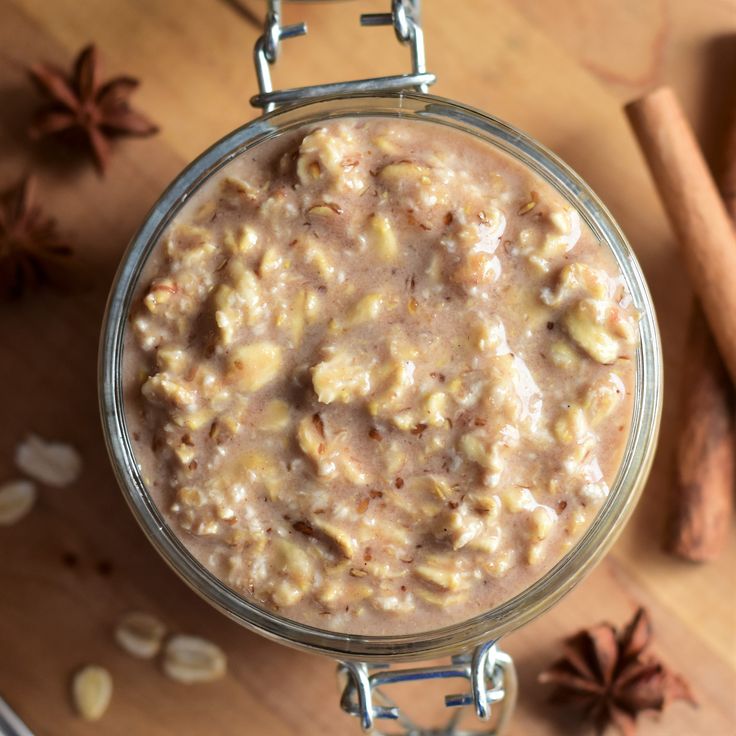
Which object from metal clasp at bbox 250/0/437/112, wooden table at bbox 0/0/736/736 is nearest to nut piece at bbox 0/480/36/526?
wooden table at bbox 0/0/736/736

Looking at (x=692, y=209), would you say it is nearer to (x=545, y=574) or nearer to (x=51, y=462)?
(x=545, y=574)

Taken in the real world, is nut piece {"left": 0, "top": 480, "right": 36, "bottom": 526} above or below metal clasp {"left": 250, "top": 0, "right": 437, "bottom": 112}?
below

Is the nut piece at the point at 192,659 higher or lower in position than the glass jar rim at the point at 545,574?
lower

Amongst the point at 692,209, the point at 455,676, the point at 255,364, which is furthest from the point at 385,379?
the point at 692,209

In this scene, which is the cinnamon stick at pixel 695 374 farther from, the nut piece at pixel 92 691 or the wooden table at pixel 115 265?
the nut piece at pixel 92 691

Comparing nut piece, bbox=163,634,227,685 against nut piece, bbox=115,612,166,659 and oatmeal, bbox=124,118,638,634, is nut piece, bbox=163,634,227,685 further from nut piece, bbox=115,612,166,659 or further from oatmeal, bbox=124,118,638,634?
oatmeal, bbox=124,118,638,634

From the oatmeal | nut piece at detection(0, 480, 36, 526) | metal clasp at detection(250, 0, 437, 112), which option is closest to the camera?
the oatmeal

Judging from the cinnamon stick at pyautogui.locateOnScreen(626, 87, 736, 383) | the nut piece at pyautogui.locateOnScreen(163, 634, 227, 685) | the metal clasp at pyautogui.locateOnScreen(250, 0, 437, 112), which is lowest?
the nut piece at pyautogui.locateOnScreen(163, 634, 227, 685)

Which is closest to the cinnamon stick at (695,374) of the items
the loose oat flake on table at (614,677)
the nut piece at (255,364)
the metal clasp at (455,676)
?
the loose oat flake on table at (614,677)
